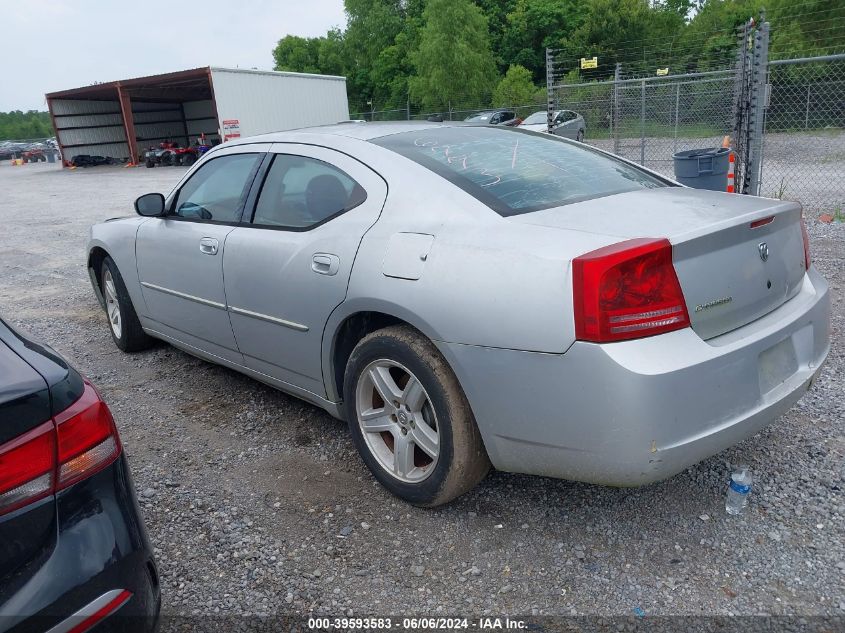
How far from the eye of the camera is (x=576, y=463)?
236cm

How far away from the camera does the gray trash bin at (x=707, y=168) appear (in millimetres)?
8109

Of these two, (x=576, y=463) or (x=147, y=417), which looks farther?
(x=147, y=417)

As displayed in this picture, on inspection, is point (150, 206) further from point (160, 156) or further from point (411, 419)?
point (160, 156)

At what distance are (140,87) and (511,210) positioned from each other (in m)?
38.8

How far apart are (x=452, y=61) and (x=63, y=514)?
41.8 m

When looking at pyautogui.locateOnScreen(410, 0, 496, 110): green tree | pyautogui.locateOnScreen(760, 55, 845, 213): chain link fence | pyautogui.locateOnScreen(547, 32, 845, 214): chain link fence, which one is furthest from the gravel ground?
pyautogui.locateOnScreen(410, 0, 496, 110): green tree

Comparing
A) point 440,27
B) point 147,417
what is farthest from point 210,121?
point 147,417

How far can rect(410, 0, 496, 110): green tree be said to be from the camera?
1586 inches

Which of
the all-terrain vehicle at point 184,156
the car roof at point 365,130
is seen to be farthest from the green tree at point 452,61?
the car roof at point 365,130

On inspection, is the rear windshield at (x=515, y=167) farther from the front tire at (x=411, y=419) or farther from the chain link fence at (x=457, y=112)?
the chain link fence at (x=457, y=112)

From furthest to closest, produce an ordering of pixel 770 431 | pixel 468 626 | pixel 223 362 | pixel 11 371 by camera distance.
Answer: pixel 223 362 → pixel 770 431 → pixel 468 626 → pixel 11 371

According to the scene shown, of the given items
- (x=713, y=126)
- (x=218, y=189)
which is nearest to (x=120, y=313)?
(x=218, y=189)

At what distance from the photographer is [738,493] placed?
274 cm

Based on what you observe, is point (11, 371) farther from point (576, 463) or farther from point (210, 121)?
point (210, 121)
